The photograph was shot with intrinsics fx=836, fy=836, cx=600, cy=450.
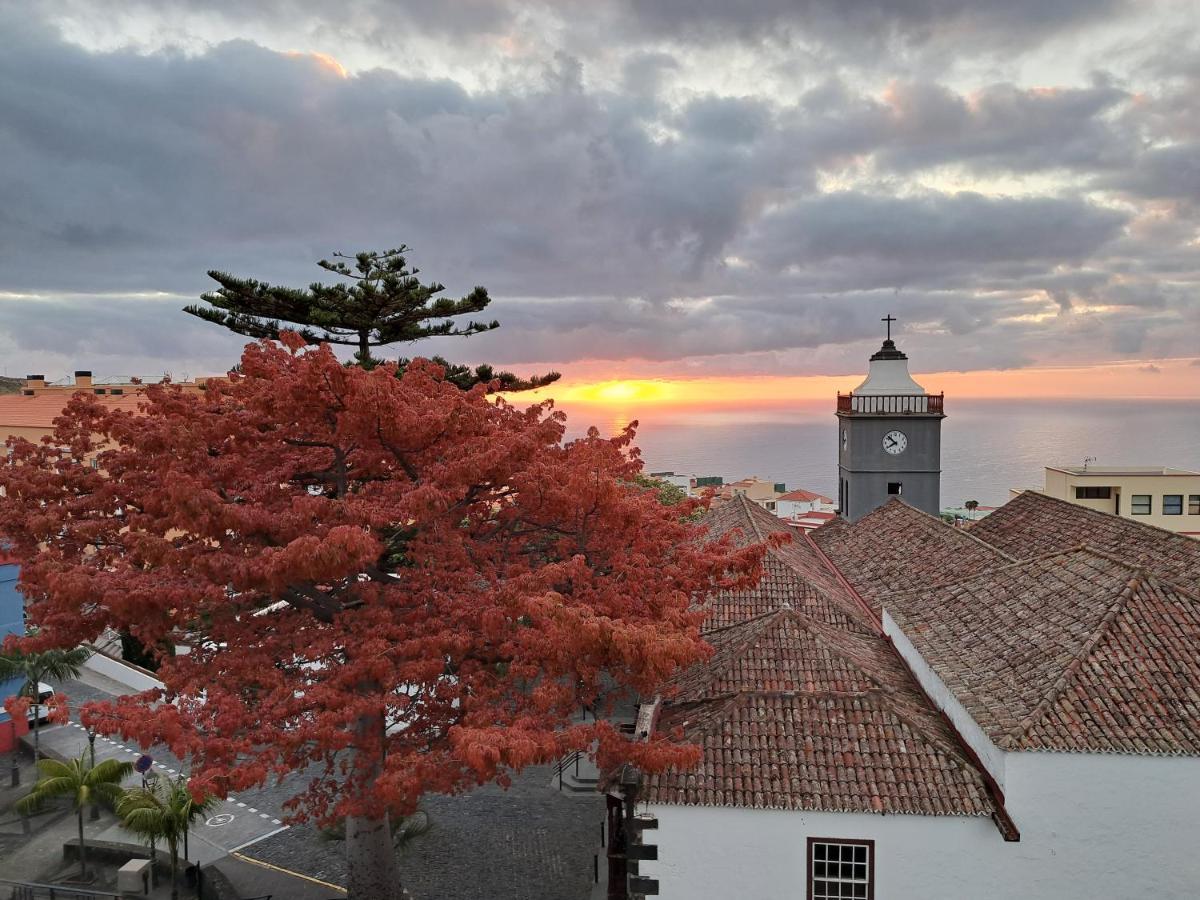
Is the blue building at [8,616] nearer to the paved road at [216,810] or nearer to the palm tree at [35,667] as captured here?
the palm tree at [35,667]

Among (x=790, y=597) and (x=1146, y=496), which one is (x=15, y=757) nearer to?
(x=790, y=597)

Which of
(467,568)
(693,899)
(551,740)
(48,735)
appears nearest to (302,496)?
(467,568)

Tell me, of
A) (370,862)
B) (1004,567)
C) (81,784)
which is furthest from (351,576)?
(1004,567)

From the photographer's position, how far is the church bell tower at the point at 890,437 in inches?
939

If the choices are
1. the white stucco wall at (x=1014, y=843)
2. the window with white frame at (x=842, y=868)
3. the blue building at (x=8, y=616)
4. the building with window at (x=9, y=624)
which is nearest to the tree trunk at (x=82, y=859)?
the building with window at (x=9, y=624)

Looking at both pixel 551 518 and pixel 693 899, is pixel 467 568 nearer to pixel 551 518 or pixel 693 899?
pixel 551 518

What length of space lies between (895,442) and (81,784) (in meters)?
20.8

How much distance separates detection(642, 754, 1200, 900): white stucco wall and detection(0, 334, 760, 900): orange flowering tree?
132 cm

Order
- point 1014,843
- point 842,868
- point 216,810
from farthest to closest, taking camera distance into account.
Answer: point 216,810
point 842,868
point 1014,843

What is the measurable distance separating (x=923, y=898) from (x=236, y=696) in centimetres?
726

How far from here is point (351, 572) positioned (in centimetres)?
933

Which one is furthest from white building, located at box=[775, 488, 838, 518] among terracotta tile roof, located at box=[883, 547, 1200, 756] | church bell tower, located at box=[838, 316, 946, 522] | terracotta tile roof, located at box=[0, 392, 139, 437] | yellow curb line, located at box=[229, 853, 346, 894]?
yellow curb line, located at box=[229, 853, 346, 894]

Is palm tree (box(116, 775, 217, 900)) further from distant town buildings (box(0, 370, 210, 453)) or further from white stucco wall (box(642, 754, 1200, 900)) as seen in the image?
distant town buildings (box(0, 370, 210, 453))

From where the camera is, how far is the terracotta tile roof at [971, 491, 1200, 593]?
12.5m
